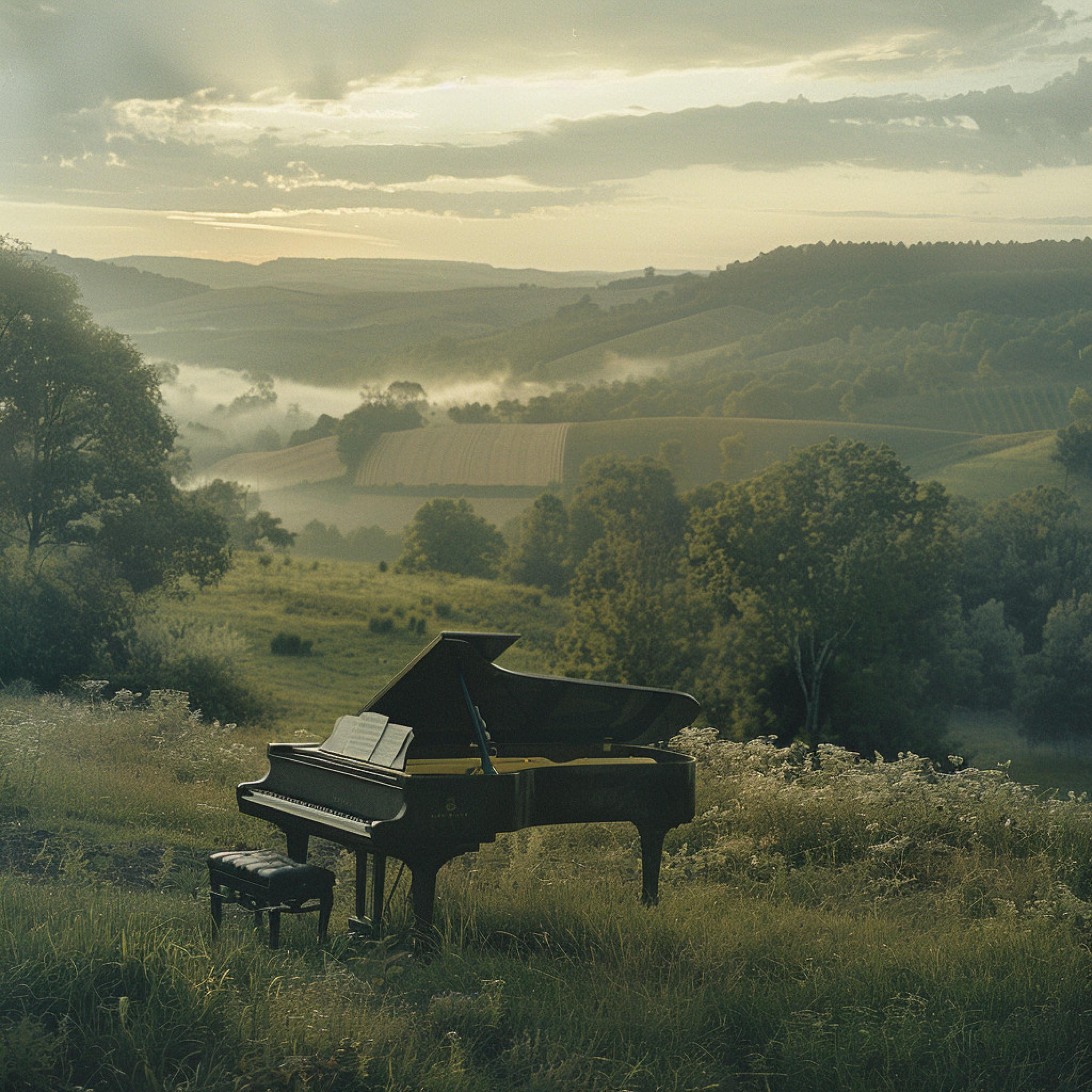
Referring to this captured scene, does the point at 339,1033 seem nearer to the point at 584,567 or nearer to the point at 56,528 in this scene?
the point at 56,528

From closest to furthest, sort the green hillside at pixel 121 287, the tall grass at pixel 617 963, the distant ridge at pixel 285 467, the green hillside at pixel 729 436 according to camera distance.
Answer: the tall grass at pixel 617 963 → the green hillside at pixel 121 287 → the distant ridge at pixel 285 467 → the green hillside at pixel 729 436

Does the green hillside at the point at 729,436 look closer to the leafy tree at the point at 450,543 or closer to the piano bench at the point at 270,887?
the leafy tree at the point at 450,543

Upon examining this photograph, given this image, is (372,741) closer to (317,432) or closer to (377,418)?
(317,432)

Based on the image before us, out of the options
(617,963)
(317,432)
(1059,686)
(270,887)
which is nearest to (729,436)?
(317,432)

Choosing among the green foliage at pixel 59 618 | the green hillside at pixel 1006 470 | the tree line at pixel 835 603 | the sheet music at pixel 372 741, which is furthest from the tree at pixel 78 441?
the green hillside at pixel 1006 470

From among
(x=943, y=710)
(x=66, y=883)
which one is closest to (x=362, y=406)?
(x=943, y=710)

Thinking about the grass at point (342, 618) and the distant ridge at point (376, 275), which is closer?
the grass at point (342, 618)

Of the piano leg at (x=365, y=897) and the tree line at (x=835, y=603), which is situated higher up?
the piano leg at (x=365, y=897)

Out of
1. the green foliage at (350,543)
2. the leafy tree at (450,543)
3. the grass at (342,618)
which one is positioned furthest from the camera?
the green foliage at (350,543)

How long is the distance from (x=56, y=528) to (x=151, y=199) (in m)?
25.8

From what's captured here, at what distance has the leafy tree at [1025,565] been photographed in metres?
40.0

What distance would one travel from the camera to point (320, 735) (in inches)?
1047

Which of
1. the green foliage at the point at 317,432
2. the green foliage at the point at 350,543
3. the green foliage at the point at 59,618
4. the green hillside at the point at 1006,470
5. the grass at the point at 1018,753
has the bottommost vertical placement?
the grass at the point at 1018,753

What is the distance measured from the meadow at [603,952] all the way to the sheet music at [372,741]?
762 mm
